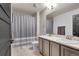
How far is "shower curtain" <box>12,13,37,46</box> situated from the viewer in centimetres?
523

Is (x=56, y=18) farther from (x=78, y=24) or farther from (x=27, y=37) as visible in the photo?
(x=27, y=37)

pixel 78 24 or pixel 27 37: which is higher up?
pixel 78 24

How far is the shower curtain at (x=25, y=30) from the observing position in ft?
17.1

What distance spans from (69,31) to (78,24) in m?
0.34

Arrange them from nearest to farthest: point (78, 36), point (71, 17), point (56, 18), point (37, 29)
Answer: point (78, 36) → point (71, 17) → point (56, 18) → point (37, 29)

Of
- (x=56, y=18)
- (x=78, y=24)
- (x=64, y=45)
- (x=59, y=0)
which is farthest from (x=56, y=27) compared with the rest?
(x=59, y=0)

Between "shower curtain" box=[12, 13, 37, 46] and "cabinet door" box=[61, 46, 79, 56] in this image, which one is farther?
"shower curtain" box=[12, 13, 37, 46]

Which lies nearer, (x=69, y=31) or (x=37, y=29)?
(x=69, y=31)

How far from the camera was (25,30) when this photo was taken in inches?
212

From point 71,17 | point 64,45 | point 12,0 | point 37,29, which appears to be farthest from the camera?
point 37,29

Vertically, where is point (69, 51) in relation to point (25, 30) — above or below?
below

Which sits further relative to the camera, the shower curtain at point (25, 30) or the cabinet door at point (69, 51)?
the shower curtain at point (25, 30)

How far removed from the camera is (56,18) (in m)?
3.40

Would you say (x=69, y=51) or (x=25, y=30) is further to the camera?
(x=25, y=30)
